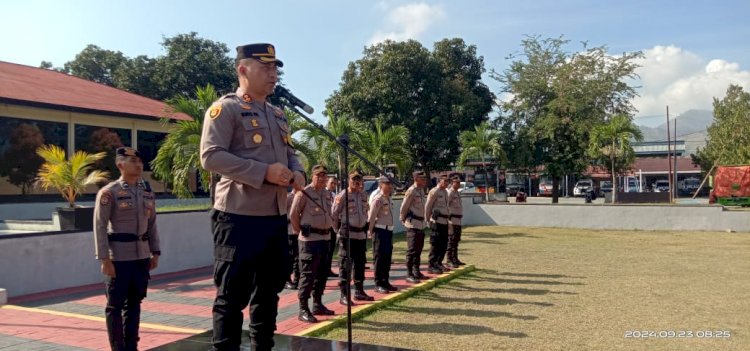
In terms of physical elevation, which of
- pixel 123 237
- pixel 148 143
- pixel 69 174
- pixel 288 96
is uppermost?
pixel 148 143

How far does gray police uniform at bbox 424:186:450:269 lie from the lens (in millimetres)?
9977

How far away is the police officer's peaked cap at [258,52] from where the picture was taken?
2959mm

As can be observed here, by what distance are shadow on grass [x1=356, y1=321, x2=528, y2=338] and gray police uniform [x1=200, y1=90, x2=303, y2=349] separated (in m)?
3.24

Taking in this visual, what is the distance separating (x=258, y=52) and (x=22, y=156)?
1433 centimetres

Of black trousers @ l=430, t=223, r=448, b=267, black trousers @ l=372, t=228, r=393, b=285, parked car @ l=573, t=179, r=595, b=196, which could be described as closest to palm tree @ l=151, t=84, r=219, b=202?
black trousers @ l=372, t=228, r=393, b=285

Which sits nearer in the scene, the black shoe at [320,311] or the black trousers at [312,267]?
the black trousers at [312,267]

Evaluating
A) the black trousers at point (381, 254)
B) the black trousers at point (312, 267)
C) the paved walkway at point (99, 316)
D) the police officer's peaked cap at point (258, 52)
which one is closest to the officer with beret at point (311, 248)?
the black trousers at point (312, 267)

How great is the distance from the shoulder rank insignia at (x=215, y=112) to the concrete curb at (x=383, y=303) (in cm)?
321

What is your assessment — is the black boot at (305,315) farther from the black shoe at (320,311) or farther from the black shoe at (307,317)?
the black shoe at (320,311)

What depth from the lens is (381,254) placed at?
8125 millimetres

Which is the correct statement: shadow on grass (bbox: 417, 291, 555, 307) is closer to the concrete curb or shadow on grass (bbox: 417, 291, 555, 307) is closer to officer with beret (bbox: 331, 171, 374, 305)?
the concrete curb

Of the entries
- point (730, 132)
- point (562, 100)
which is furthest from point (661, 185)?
point (562, 100)

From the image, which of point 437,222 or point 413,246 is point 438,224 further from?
point 413,246

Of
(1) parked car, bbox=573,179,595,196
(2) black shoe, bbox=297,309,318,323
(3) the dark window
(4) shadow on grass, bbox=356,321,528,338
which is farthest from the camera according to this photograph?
(1) parked car, bbox=573,179,595,196
